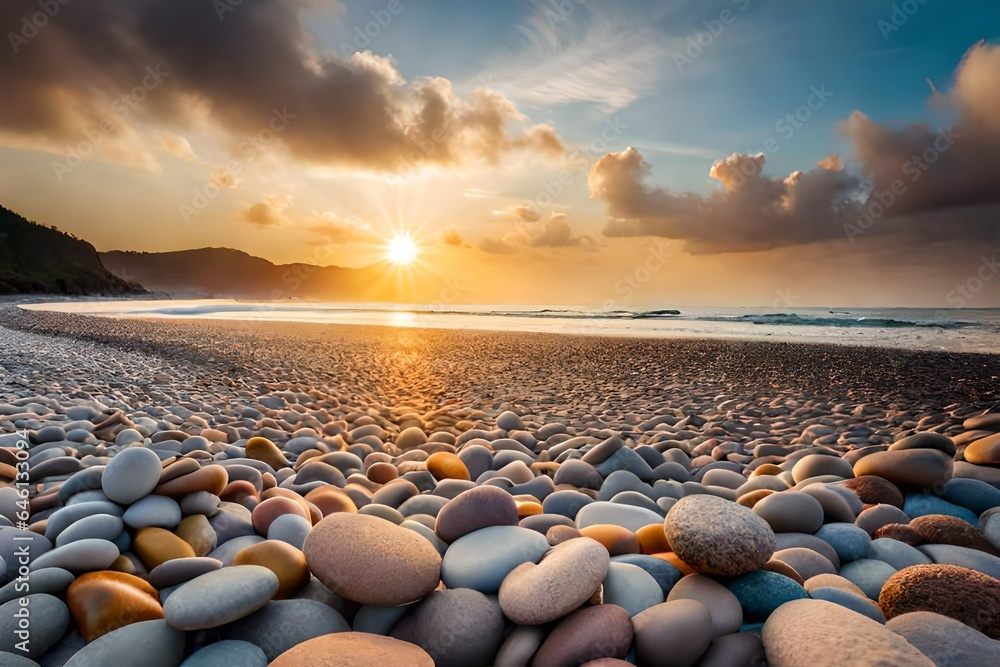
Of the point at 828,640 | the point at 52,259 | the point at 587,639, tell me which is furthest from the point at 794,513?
the point at 52,259

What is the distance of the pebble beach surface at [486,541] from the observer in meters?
1.49

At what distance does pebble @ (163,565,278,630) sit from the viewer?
4.78 feet

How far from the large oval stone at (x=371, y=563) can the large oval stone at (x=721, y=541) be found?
0.87 m

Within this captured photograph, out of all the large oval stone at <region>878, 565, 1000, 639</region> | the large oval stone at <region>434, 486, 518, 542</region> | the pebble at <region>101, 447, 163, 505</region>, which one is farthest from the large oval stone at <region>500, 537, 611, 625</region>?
the pebble at <region>101, 447, 163, 505</region>

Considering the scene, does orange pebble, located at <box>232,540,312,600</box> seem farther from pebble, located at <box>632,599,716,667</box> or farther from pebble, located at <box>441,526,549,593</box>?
pebble, located at <box>632,599,716,667</box>

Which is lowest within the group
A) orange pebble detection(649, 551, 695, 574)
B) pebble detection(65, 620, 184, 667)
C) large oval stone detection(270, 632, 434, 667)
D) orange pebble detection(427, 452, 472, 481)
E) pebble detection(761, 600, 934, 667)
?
orange pebble detection(427, 452, 472, 481)

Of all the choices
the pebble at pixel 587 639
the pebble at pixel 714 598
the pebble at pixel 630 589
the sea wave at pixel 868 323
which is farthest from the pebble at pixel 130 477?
the sea wave at pixel 868 323

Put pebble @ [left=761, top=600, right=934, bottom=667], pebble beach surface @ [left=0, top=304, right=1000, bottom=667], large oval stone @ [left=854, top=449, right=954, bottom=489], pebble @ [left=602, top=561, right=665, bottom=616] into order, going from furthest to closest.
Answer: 1. large oval stone @ [left=854, top=449, right=954, bottom=489]
2. pebble @ [left=602, top=561, right=665, bottom=616]
3. pebble beach surface @ [left=0, top=304, right=1000, bottom=667]
4. pebble @ [left=761, top=600, right=934, bottom=667]

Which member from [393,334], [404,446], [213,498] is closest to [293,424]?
[404,446]

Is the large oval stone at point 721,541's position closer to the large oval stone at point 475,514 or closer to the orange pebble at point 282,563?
the large oval stone at point 475,514

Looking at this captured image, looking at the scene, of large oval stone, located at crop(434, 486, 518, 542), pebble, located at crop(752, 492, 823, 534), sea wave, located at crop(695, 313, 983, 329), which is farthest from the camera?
sea wave, located at crop(695, 313, 983, 329)

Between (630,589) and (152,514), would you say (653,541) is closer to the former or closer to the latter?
(630,589)

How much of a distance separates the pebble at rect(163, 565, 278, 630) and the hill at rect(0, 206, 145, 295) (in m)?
64.6

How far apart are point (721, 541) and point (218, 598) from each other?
62.9 inches
